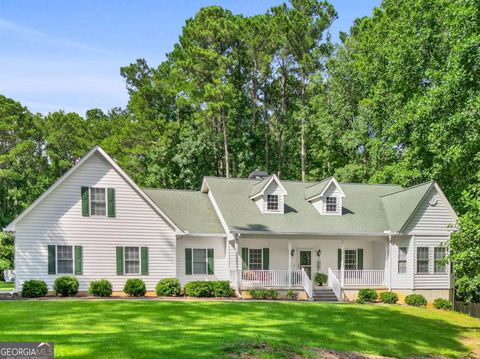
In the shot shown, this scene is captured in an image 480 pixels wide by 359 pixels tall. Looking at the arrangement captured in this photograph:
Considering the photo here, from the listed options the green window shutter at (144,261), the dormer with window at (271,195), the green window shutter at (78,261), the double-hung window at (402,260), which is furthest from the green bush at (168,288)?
the double-hung window at (402,260)

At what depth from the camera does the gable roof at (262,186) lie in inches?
945

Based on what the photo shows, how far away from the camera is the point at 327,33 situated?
40125mm

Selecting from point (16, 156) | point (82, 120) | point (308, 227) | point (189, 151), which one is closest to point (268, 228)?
point (308, 227)

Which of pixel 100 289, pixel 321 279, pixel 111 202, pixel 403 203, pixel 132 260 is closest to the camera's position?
pixel 100 289

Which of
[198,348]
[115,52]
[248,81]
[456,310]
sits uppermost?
[248,81]

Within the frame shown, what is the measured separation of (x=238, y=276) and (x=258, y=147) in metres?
21.7

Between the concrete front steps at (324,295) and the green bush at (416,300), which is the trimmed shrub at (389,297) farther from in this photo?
the concrete front steps at (324,295)

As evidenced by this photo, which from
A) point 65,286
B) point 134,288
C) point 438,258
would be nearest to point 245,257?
point 134,288

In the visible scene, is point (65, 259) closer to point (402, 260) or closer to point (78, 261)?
point (78, 261)

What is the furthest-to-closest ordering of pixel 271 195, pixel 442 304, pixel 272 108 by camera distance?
pixel 272 108, pixel 271 195, pixel 442 304

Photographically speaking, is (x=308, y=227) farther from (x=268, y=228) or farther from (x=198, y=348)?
(x=198, y=348)

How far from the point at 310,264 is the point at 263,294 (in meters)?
4.26

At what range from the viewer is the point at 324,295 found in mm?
22453

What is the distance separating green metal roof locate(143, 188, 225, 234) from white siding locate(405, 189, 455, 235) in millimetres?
10379
